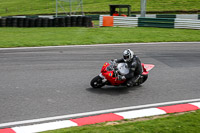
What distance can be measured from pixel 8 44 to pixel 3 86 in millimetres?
7674

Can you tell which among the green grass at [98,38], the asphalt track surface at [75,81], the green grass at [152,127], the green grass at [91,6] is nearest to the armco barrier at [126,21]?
the green grass at [98,38]

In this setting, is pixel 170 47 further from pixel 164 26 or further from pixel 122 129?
pixel 122 129

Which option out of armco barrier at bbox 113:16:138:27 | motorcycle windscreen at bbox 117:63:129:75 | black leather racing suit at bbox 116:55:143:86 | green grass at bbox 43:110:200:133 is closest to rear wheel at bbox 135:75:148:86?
black leather racing suit at bbox 116:55:143:86

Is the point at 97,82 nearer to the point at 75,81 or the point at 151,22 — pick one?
A: the point at 75,81

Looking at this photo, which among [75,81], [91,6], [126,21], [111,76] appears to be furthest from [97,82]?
[91,6]

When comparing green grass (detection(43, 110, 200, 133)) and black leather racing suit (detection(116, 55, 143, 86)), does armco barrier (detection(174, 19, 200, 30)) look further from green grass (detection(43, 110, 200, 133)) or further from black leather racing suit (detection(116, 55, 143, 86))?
green grass (detection(43, 110, 200, 133))

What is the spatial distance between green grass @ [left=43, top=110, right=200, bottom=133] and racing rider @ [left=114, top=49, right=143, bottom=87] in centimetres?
226

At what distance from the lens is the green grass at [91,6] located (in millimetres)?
42141

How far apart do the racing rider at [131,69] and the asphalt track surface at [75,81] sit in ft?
1.30

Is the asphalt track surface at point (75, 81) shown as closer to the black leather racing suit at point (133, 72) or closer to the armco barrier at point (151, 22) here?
the black leather racing suit at point (133, 72)

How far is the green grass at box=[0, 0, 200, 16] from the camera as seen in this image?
42.1 meters

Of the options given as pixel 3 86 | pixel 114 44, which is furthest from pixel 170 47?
pixel 3 86

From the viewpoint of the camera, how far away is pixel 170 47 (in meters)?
15.7

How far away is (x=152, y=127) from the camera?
572 centimetres
